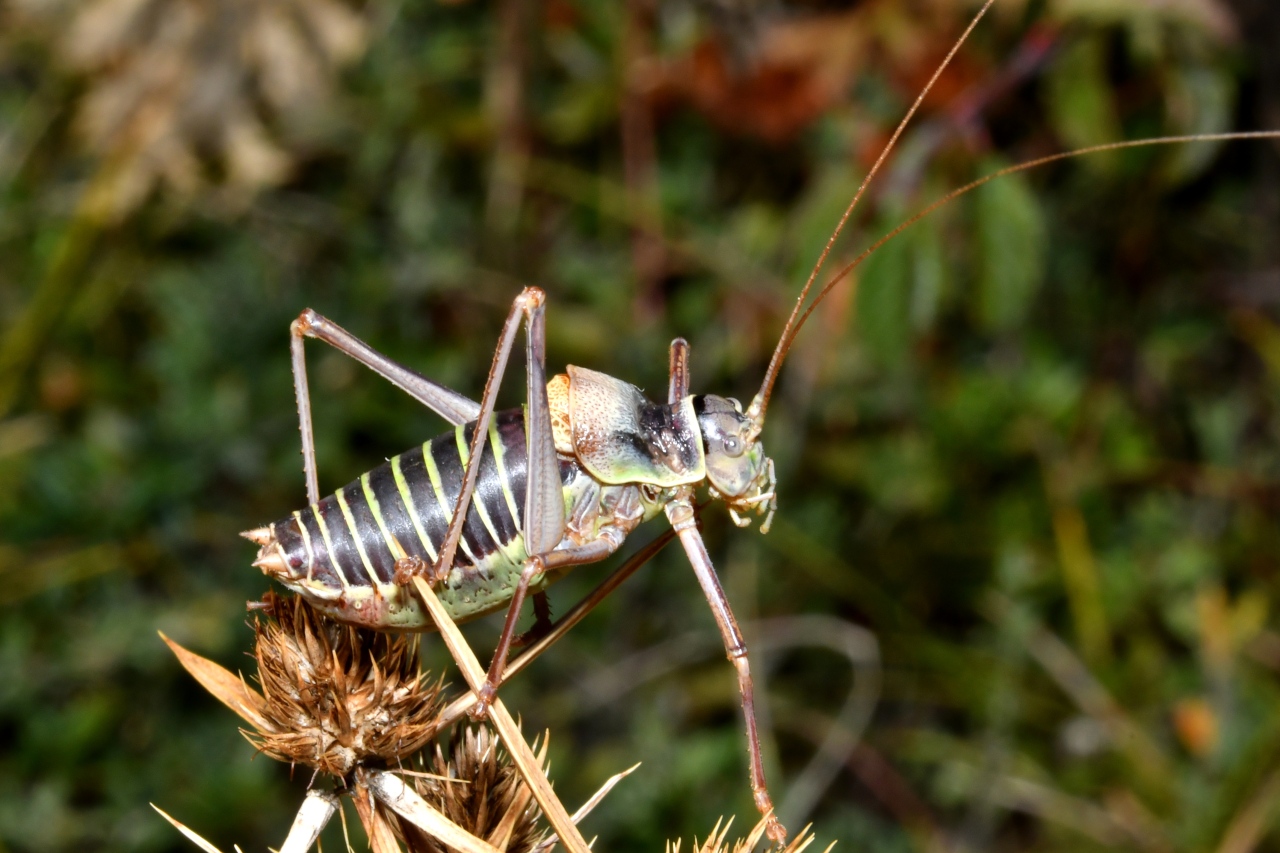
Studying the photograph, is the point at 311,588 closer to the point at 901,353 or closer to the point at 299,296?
the point at 901,353

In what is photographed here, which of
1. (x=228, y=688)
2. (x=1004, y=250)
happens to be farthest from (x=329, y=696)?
(x=1004, y=250)

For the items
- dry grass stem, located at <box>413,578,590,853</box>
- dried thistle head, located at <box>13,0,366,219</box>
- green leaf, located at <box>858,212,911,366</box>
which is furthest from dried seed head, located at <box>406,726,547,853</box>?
dried thistle head, located at <box>13,0,366,219</box>

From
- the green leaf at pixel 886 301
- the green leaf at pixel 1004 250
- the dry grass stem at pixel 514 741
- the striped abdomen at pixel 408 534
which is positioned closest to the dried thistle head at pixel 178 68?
the green leaf at pixel 886 301

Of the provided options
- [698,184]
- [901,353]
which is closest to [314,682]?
[901,353]

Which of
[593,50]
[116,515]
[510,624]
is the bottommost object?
[116,515]

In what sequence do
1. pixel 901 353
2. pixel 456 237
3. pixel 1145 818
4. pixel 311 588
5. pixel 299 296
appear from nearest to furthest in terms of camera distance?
1. pixel 311 588
2. pixel 901 353
3. pixel 1145 818
4. pixel 299 296
5. pixel 456 237

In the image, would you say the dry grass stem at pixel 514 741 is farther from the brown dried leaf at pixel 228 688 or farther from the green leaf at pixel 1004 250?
the green leaf at pixel 1004 250

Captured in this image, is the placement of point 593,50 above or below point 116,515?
above
